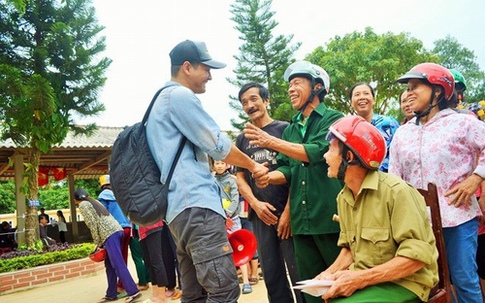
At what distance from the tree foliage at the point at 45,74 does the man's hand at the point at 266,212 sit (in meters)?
7.35

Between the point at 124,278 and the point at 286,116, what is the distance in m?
15.3

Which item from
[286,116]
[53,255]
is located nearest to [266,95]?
[53,255]

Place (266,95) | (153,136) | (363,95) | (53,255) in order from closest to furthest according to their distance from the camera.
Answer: (153,136) < (266,95) < (363,95) < (53,255)

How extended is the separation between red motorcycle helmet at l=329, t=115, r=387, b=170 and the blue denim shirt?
2.50ft

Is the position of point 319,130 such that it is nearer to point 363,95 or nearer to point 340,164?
point 340,164

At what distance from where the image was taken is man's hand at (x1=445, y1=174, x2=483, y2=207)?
2.55 metres

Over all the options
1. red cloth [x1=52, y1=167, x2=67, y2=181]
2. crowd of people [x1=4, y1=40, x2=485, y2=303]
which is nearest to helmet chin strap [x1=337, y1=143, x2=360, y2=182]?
crowd of people [x1=4, y1=40, x2=485, y2=303]

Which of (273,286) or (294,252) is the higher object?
(294,252)

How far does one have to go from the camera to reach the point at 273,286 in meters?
3.19

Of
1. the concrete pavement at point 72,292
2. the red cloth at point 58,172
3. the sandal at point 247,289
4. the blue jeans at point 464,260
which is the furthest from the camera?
the red cloth at point 58,172

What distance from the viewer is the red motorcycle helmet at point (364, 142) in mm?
2035

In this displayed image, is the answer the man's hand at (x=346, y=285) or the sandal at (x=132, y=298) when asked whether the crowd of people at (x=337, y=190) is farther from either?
the sandal at (x=132, y=298)

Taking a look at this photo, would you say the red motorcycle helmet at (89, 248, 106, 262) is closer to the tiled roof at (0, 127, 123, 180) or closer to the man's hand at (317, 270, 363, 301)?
the man's hand at (317, 270, 363, 301)

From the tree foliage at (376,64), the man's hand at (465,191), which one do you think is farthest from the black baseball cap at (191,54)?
the tree foliage at (376,64)
